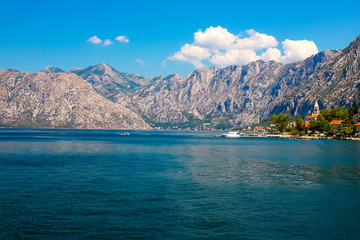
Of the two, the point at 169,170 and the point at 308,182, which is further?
the point at 169,170

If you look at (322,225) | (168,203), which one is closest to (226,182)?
(168,203)

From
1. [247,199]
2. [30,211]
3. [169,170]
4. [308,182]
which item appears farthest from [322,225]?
[169,170]

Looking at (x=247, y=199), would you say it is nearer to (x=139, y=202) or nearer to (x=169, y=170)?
(x=139, y=202)

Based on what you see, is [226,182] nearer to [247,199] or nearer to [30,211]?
[247,199]

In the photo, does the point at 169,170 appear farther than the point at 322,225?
Yes

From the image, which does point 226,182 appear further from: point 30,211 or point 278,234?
point 30,211

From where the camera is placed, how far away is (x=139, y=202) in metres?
40.8

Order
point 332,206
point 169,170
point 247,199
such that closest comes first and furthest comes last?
point 332,206 → point 247,199 → point 169,170

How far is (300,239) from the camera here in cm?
2858

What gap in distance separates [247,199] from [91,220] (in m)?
20.8

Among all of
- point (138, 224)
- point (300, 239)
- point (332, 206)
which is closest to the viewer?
point (300, 239)

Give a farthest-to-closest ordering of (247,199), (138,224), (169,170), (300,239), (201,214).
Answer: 1. (169,170)
2. (247,199)
3. (201,214)
4. (138,224)
5. (300,239)

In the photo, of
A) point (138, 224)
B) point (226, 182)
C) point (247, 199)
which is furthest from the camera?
point (226, 182)

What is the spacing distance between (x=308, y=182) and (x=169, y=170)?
29079 millimetres
